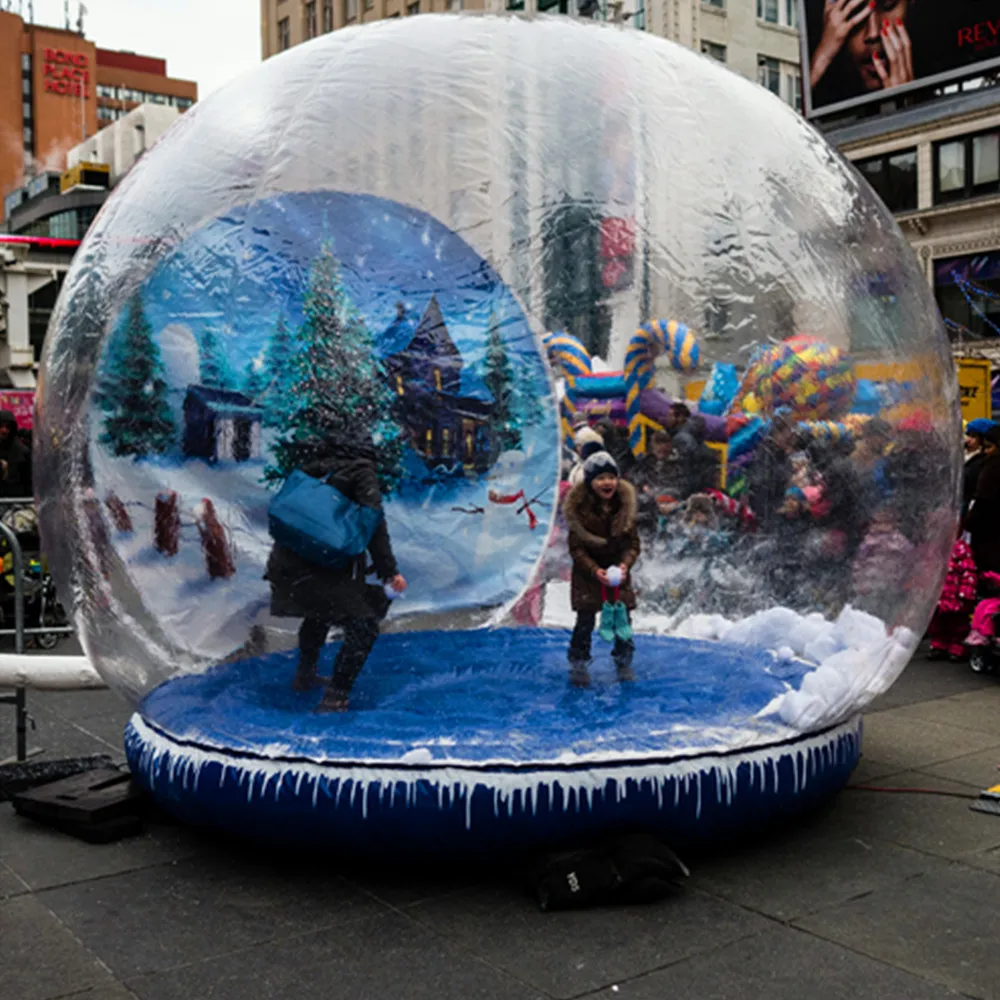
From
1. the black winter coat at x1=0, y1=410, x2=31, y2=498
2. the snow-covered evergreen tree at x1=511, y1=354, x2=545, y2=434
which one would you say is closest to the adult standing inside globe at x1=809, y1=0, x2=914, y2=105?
the black winter coat at x1=0, y1=410, x2=31, y2=498

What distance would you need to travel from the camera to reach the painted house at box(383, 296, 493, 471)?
4695mm

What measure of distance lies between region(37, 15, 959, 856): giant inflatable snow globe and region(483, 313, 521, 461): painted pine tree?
15 millimetres

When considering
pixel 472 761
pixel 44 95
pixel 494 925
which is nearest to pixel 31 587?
pixel 472 761

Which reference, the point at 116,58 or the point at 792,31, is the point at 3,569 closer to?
the point at 792,31

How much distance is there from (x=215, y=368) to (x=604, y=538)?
163 cm

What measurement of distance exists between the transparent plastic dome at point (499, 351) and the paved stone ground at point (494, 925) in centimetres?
55

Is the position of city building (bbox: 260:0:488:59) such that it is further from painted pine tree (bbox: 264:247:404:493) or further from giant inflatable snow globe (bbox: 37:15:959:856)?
painted pine tree (bbox: 264:247:404:493)

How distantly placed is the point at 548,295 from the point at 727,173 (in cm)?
87

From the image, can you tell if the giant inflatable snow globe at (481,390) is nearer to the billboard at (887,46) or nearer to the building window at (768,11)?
the billboard at (887,46)

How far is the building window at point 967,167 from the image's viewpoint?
26.3 meters

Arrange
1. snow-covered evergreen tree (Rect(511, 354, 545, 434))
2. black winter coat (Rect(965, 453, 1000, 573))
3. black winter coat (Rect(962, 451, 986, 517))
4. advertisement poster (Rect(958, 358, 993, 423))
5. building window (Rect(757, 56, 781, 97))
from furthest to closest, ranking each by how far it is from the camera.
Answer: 1. building window (Rect(757, 56, 781, 97))
2. advertisement poster (Rect(958, 358, 993, 423))
3. black winter coat (Rect(962, 451, 986, 517))
4. black winter coat (Rect(965, 453, 1000, 573))
5. snow-covered evergreen tree (Rect(511, 354, 545, 434))

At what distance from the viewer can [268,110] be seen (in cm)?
495

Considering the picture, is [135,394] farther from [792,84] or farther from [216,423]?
[792,84]

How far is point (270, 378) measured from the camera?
4.55 meters
